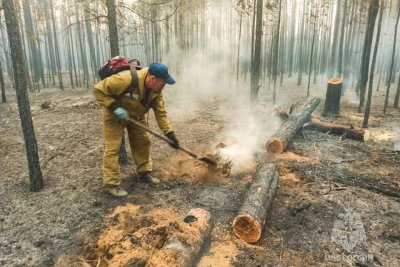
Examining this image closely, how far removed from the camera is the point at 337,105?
1081cm

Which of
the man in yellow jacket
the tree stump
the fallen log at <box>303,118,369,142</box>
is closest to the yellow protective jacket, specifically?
the man in yellow jacket

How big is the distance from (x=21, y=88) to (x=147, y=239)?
2900mm

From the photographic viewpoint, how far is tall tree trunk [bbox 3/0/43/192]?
445 cm

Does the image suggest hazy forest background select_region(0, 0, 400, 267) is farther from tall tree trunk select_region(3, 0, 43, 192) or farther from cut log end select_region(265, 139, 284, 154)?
cut log end select_region(265, 139, 284, 154)

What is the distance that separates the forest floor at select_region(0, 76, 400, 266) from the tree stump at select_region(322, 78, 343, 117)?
2.65 metres

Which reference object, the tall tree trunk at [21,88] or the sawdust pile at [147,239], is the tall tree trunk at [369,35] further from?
the tall tree trunk at [21,88]

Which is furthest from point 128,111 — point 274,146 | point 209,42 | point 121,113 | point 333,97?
point 209,42

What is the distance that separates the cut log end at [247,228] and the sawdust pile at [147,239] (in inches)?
15.6

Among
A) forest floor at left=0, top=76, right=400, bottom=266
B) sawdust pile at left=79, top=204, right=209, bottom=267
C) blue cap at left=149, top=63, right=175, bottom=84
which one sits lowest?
forest floor at left=0, top=76, right=400, bottom=266

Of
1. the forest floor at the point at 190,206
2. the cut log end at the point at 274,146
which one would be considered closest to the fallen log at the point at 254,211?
the forest floor at the point at 190,206

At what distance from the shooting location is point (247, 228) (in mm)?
3973

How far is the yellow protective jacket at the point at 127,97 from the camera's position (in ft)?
15.0

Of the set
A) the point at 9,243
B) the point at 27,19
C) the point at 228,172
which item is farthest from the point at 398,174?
the point at 27,19

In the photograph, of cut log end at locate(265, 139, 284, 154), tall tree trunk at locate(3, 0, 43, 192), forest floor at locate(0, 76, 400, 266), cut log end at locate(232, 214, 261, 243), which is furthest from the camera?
cut log end at locate(265, 139, 284, 154)
